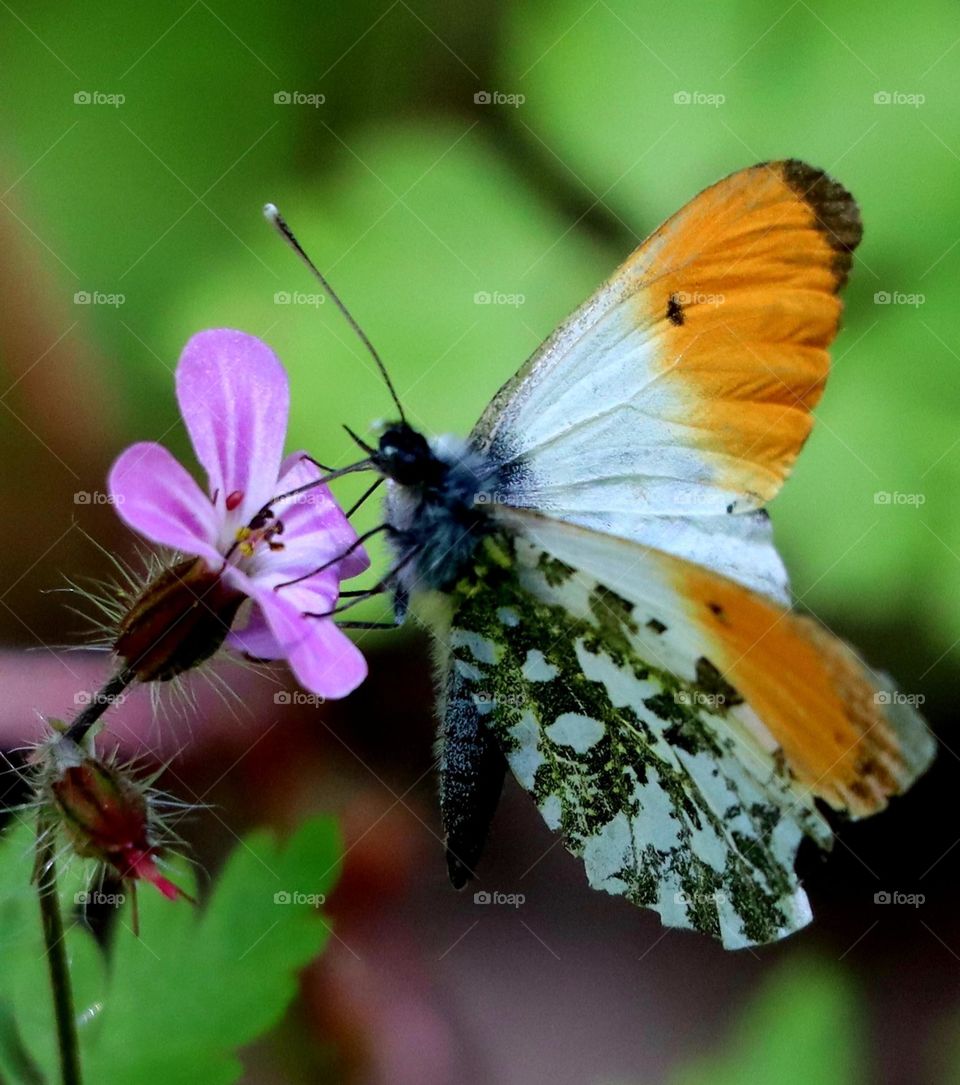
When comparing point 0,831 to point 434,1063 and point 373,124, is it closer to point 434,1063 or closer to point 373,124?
point 434,1063

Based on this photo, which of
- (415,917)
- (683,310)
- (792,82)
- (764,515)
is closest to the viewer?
(683,310)

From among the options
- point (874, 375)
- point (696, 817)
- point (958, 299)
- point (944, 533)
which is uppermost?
point (958, 299)

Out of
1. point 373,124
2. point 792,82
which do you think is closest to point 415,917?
point 373,124
